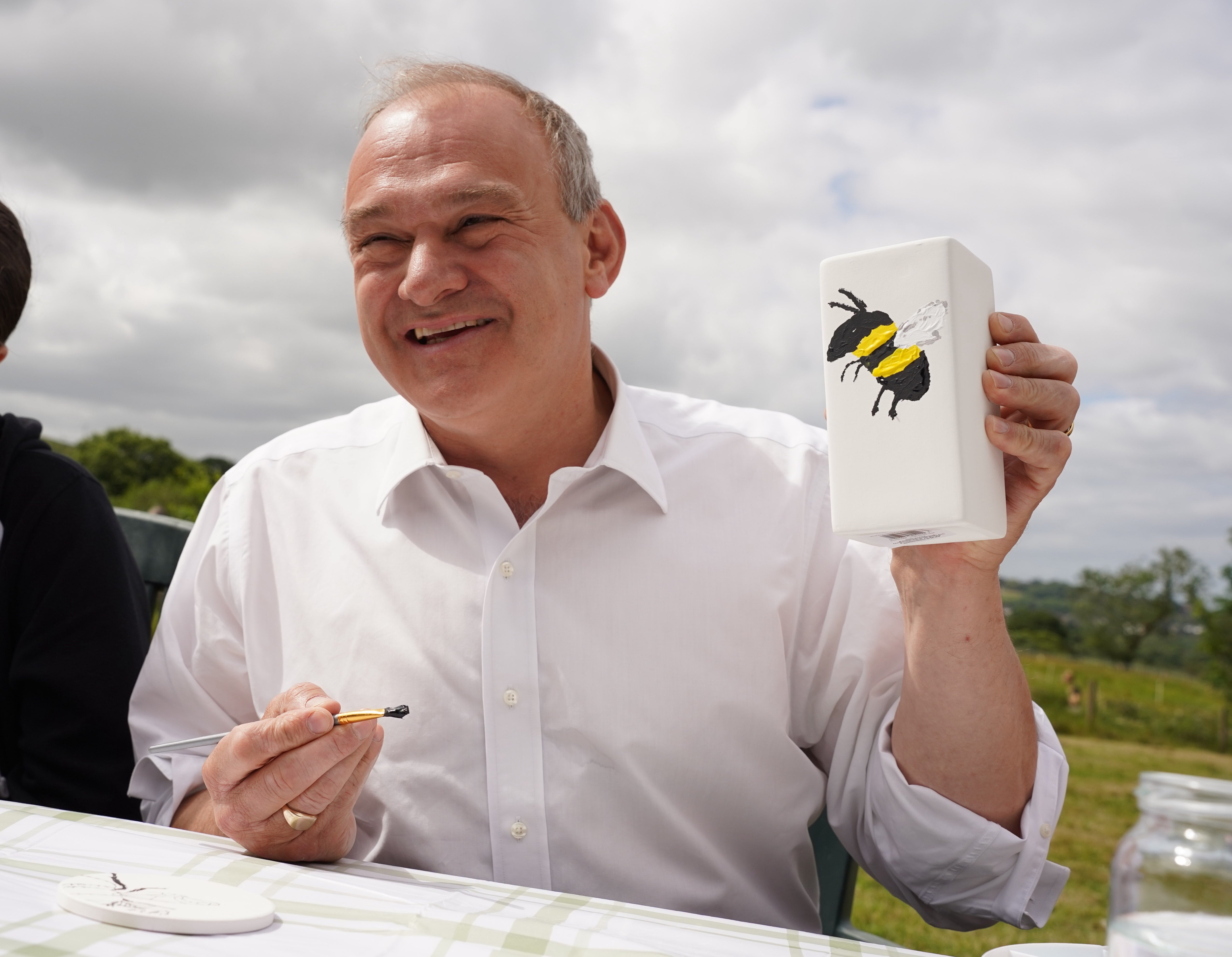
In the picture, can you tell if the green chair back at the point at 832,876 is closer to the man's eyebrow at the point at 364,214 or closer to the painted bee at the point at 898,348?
the painted bee at the point at 898,348

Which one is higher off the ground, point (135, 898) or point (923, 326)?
point (923, 326)

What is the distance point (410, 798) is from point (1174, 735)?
15368mm

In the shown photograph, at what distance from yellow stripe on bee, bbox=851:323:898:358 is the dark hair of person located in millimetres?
1638

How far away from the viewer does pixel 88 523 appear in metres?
1.80

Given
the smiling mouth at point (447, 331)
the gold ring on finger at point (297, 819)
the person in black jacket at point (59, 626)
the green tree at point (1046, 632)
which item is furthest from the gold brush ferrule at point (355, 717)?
the green tree at point (1046, 632)

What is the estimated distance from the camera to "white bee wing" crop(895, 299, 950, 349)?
1.02 meters

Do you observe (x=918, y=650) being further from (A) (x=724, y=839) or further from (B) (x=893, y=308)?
(B) (x=893, y=308)

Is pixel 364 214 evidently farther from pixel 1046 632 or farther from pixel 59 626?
pixel 1046 632

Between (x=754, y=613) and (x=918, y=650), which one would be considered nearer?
(x=918, y=650)

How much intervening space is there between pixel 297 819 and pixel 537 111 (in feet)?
4.12

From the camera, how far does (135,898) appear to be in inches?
31.7

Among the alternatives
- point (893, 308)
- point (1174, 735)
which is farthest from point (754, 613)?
point (1174, 735)

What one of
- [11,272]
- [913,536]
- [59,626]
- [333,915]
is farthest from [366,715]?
[11,272]

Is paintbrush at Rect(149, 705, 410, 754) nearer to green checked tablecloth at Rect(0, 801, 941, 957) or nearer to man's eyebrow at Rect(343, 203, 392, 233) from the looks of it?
green checked tablecloth at Rect(0, 801, 941, 957)
